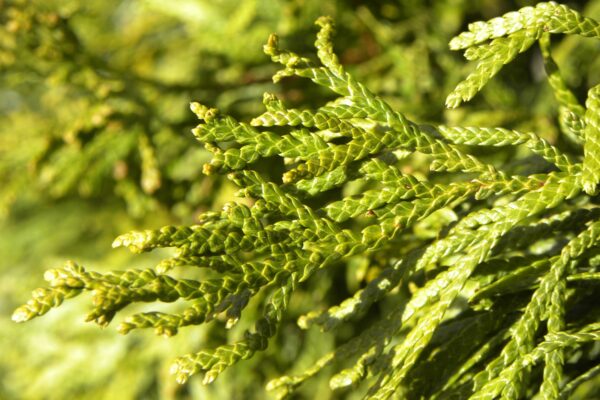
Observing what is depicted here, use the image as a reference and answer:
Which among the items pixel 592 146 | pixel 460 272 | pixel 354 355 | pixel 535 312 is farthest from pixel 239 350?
pixel 592 146

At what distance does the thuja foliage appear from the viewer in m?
1.28

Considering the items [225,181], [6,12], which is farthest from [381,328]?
[6,12]

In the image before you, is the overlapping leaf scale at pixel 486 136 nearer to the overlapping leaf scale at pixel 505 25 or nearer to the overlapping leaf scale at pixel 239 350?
the overlapping leaf scale at pixel 505 25

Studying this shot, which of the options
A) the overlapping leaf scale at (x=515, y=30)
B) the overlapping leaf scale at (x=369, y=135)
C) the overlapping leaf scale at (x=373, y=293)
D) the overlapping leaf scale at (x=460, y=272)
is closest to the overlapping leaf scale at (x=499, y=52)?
the overlapping leaf scale at (x=515, y=30)

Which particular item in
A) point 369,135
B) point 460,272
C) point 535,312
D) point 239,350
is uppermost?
point 369,135

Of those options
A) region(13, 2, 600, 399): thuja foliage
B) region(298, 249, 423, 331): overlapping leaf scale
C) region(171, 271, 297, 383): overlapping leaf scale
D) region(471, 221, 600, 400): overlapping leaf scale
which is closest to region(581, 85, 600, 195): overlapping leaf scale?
region(13, 2, 600, 399): thuja foliage

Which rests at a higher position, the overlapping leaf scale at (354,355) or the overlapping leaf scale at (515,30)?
the overlapping leaf scale at (515,30)

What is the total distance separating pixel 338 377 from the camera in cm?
143

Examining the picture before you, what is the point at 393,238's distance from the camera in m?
Result: 1.39

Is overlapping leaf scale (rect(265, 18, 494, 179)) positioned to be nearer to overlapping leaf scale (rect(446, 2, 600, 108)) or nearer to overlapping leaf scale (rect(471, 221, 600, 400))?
overlapping leaf scale (rect(446, 2, 600, 108))

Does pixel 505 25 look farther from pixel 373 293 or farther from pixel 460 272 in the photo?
pixel 373 293

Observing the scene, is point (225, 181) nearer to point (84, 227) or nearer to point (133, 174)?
point (133, 174)

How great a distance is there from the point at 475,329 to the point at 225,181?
59.7 inches

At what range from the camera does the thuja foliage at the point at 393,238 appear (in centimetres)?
128
